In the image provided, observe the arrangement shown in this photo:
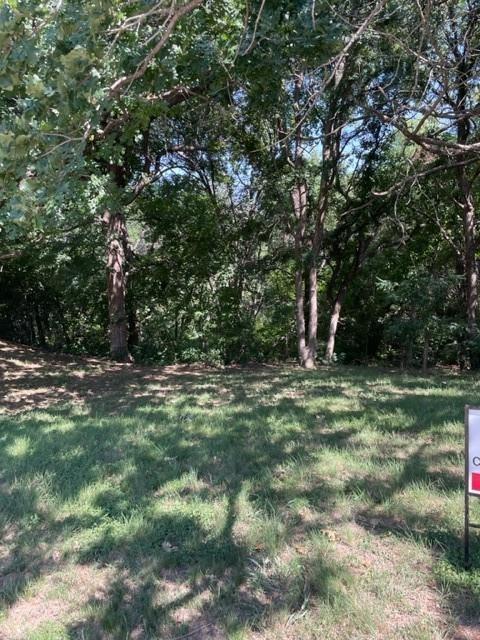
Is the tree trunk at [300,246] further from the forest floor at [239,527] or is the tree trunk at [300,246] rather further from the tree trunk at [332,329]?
the forest floor at [239,527]

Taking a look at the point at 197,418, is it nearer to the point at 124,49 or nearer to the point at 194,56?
the point at 124,49

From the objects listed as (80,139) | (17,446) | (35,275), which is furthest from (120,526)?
(35,275)

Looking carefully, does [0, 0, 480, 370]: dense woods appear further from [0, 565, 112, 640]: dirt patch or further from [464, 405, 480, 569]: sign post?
[0, 565, 112, 640]: dirt patch

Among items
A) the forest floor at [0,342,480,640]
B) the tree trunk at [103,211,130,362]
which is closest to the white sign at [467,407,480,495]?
the forest floor at [0,342,480,640]

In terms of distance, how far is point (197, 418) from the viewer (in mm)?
5129

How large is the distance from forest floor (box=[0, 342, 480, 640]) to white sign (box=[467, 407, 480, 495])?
40 centimetres

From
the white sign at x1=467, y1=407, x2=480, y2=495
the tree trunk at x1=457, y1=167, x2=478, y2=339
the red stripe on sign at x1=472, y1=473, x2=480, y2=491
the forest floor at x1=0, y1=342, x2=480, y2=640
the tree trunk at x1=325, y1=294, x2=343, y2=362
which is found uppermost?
the tree trunk at x1=457, y1=167, x2=478, y2=339

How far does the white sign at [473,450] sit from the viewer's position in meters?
2.23

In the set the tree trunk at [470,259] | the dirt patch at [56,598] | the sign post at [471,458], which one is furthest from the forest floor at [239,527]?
the tree trunk at [470,259]

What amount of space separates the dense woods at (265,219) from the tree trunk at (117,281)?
37 millimetres

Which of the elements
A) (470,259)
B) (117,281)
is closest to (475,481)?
(470,259)

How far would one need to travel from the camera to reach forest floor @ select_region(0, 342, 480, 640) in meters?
2.01

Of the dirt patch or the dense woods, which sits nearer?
the dirt patch

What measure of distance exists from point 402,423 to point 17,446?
3618 mm
